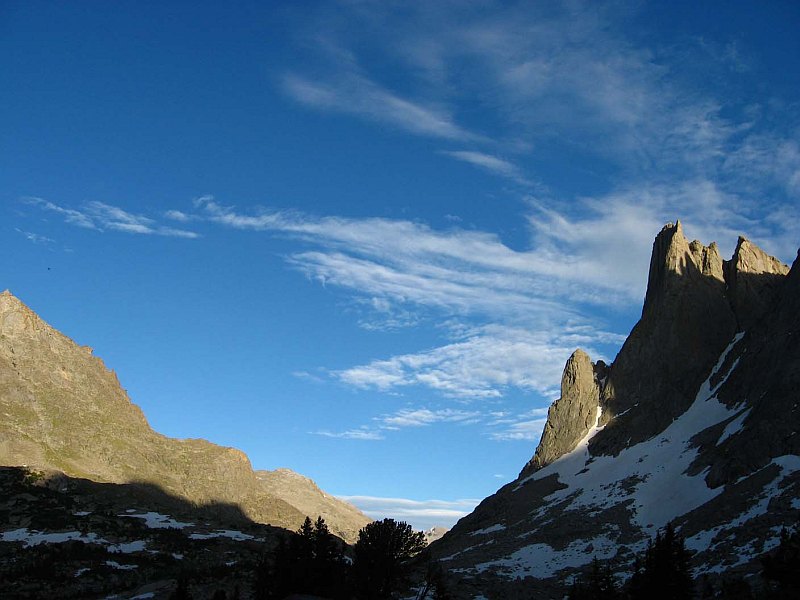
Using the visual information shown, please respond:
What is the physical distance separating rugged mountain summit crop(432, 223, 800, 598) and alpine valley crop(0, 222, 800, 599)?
1.05ft

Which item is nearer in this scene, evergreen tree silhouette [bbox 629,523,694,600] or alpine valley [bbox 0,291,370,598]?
evergreen tree silhouette [bbox 629,523,694,600]

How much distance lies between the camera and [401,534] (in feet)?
243

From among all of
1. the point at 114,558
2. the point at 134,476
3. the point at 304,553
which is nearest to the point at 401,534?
the point at 304,553

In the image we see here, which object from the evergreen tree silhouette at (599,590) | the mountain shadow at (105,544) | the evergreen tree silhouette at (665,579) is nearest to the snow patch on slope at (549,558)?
the evergreen tree silhouette at (599,590)

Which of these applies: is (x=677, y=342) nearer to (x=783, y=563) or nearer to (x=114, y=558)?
(x=783, y=563)

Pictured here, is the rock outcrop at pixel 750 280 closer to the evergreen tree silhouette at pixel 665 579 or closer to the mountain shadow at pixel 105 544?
the evergreen tree silhouette at pixel 665 579

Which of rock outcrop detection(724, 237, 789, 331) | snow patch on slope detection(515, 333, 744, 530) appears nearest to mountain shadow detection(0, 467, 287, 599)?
snow patch on slope detection(515, 333, 744, 530)

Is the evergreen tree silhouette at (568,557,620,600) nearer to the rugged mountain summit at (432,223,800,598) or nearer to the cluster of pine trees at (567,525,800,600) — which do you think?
the cluster of pine trees at (567,525,800,600)

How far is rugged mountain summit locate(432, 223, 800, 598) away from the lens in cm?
7719

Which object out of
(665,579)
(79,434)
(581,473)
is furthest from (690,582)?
(79,434)

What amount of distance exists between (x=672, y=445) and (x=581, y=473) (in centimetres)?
1705

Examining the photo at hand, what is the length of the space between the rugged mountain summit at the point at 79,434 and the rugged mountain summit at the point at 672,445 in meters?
79.7

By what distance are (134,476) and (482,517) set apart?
286 ft

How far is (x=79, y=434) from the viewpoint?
→ 171 metres
